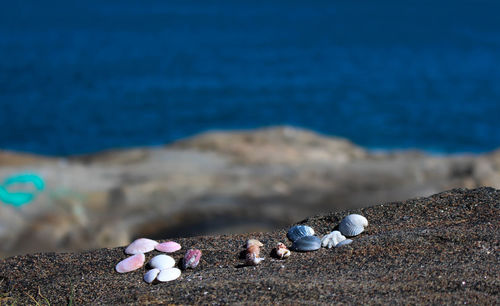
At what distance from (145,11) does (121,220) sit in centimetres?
3246

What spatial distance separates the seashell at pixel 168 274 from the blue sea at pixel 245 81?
38.1 feet

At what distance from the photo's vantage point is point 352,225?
231 cm

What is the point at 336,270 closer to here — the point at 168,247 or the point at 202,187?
the point at 168,247

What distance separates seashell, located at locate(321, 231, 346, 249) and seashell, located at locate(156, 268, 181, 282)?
1.82ft

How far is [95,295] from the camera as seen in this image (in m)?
1.98

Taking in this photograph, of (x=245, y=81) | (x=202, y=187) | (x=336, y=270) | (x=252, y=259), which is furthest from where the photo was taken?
(x=245, y=81)

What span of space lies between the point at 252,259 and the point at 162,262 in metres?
0.33

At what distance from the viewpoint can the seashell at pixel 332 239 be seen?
2232mm

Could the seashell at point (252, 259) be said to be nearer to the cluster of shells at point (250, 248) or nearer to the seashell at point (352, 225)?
the cluster of shells at point (250, 248)

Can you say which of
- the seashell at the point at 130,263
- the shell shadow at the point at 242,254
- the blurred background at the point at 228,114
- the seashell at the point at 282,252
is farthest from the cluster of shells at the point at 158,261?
the blurred background at the point at 228,114

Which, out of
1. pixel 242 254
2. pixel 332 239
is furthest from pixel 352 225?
pixel 242 254

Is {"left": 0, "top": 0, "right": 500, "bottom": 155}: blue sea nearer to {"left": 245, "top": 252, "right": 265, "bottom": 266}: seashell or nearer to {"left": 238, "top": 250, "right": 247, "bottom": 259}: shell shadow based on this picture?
{"left": 238, "top": 250, "right": 247, "bottom": 259}: shell shadow

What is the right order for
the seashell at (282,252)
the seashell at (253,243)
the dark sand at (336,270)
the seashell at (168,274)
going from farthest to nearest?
the seashell at (253,243) < the seashell at (282,252) < the seashell at (168,274) < the dark sand at (336,270)

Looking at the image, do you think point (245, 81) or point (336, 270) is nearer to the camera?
point (336, 270)
